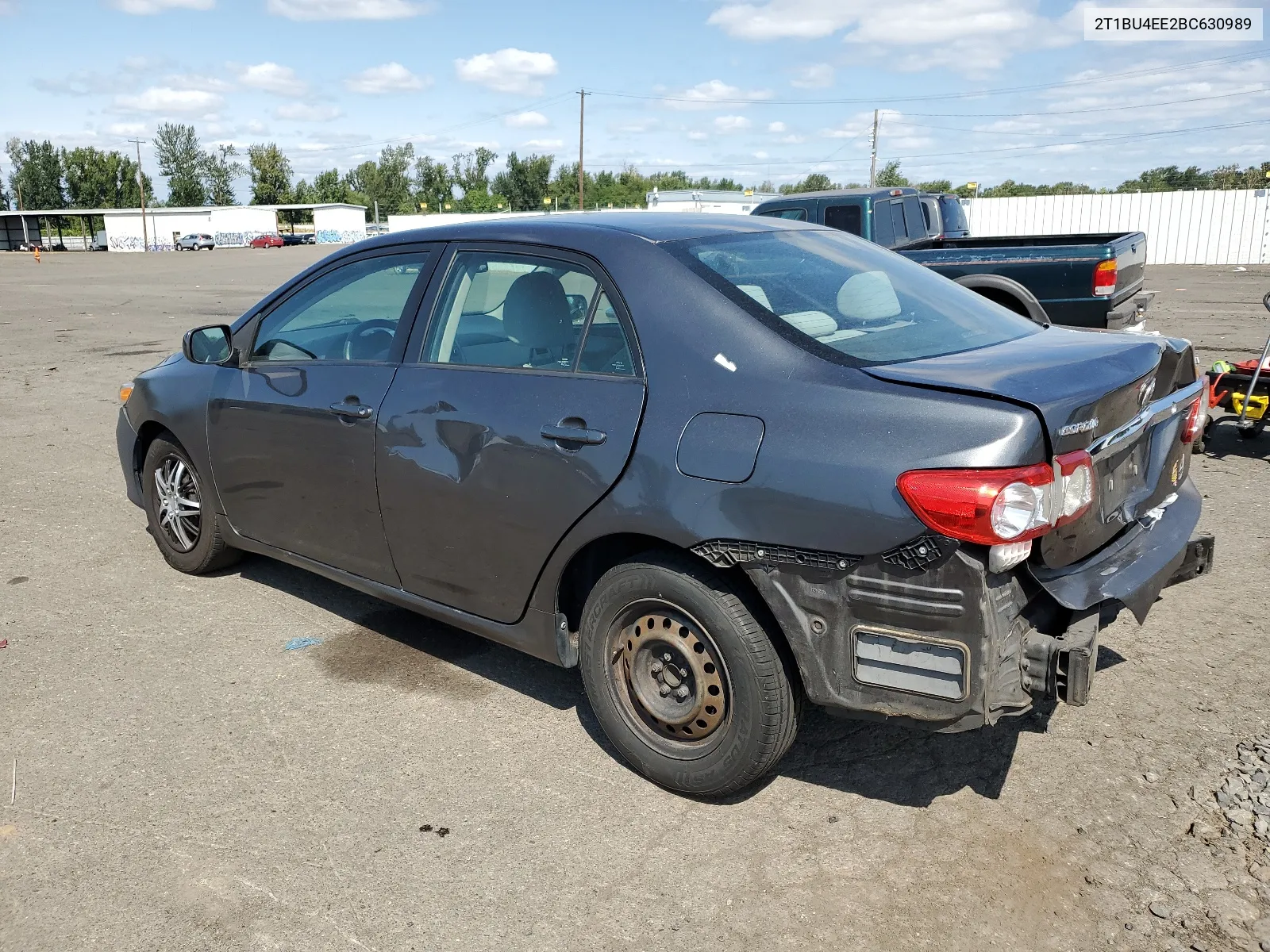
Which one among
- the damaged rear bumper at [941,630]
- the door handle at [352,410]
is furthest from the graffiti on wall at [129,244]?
the damaged rear bumper at [941,630]

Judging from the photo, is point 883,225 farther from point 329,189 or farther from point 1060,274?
point 329,189

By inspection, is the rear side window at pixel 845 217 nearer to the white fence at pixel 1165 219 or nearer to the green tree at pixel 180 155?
the white fence at pixel 1165 219

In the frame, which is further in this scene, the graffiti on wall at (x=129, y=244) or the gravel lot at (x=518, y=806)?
→ the graffiti on wall at (x=129, y=244)

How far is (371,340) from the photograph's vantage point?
3.98 meters

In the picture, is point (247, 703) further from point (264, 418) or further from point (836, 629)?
point (836, 629)

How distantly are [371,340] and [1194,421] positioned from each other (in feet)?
10.0

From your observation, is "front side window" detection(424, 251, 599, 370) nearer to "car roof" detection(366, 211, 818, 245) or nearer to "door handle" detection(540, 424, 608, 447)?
"car roof" detection(366, 211, 818, 245)

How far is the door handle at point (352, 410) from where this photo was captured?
3781mm

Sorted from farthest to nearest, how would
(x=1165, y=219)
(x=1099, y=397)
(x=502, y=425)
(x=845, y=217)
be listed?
1. (x=1165, y=219)
2. (x=845, y=217)
3. (x=502, y=425)
4. (x=1099, y=397)

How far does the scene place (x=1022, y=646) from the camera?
2672 mm

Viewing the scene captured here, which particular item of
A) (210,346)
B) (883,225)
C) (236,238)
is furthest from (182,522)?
(236,238)

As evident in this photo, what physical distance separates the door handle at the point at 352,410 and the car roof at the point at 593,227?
2.21 ft

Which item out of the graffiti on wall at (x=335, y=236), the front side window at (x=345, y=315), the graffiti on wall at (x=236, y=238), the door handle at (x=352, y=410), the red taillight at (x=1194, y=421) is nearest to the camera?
the red taillight at (x=1194, y=421)

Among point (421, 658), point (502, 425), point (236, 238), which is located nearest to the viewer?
point (502, 425)
